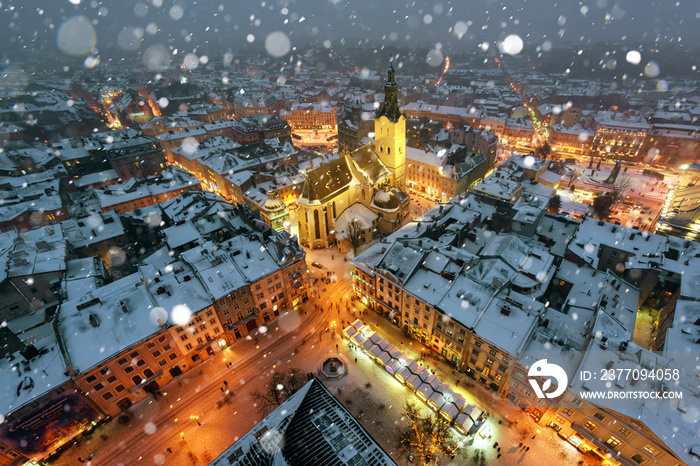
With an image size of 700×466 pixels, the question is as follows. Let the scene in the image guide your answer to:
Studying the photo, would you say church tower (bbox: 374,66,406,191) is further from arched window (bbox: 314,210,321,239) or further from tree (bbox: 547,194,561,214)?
tree (bbox: 547,194,561,214)

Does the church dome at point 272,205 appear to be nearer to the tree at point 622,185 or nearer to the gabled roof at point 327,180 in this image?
the gabled roof at point 327,180

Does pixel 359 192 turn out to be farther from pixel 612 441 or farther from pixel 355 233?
pixel 612 441

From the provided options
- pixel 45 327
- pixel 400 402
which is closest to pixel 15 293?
pixel 45 327

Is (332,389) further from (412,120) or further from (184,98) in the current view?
(184,98)

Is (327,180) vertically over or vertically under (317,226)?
over

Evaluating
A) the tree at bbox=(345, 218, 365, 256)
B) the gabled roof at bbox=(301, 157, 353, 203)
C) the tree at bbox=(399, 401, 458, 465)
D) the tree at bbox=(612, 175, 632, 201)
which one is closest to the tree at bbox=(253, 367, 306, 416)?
the tree at bbox=(399, 401, 458, 465)

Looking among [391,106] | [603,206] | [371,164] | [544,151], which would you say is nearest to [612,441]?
[603,206]
